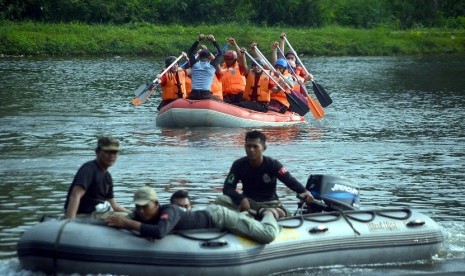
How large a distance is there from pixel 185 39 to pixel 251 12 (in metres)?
8.65

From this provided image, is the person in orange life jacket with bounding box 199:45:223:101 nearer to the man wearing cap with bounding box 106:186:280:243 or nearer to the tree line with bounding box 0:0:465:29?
the man wearing cap with bounding box 106:186:280:243

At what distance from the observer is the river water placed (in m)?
12.8

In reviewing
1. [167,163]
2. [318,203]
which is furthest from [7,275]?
[167,163]

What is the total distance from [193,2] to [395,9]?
479 inches

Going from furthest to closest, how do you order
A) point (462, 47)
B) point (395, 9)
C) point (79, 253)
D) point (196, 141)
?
point (395, 9) → point (462, 47) → point (196, 141) → point (79, 253)

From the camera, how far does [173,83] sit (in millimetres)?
20844

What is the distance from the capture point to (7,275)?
933 centimetres

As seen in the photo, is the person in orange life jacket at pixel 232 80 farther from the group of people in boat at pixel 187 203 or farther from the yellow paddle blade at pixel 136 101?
the group of people in boat at pixel 187 203

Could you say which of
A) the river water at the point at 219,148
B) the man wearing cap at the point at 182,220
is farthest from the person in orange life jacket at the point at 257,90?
the man wearing cap at the point at 182,220

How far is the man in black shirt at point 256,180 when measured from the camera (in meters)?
10.1

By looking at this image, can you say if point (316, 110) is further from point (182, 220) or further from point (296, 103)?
point (182, 220)

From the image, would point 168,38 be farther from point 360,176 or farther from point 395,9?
point 360,176

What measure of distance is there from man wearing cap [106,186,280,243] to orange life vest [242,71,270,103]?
10.6m

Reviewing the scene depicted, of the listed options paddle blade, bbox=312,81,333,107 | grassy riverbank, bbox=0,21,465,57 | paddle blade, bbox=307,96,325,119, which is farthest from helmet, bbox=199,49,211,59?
grassy riverbank, bbox=0,21,465,57
